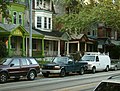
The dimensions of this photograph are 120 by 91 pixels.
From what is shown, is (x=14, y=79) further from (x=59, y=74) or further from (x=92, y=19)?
(x=92, y=19)

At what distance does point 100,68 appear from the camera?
33031 mm

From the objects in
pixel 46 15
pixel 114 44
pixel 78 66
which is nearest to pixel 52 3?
pixel 46 15

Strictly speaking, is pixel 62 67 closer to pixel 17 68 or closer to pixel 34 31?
pixel 17 68

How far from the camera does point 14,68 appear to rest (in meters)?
21.0

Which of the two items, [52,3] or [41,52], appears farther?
[52,3]

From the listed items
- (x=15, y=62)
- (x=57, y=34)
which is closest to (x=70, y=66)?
(x=15, y=62)

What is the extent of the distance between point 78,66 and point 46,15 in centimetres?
2085

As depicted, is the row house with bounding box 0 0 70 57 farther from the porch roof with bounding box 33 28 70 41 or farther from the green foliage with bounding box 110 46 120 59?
the green foliage with bounding box 110 46 120 59

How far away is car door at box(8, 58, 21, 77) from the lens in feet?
67.8

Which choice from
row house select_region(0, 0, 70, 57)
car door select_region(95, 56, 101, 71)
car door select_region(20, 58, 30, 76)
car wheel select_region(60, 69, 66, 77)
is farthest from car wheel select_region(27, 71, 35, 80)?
row house select_region(0, 0, 70, 57)

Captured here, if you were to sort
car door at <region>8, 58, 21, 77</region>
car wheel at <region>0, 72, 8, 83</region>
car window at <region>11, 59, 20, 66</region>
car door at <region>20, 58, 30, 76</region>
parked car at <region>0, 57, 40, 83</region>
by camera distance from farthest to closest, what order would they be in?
car door at <region>20, 58, 30, 76</region>
car window at <region>11, 59, 20, 66</region>
car door at <region>8, 58, 21, 77</region>
parked car at <region>0, 57, 40, 83</region>
car wheel at <region>0, 72, 8, 83</region>

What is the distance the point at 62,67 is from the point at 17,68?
549 centimetres

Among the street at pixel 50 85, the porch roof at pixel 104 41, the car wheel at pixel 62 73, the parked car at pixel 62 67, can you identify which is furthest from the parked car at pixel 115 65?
the porch roof at pixel 104 41

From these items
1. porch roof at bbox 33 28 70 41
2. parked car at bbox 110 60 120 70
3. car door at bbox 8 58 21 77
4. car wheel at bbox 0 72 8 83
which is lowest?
parked car at bbox 110 60 120 70
